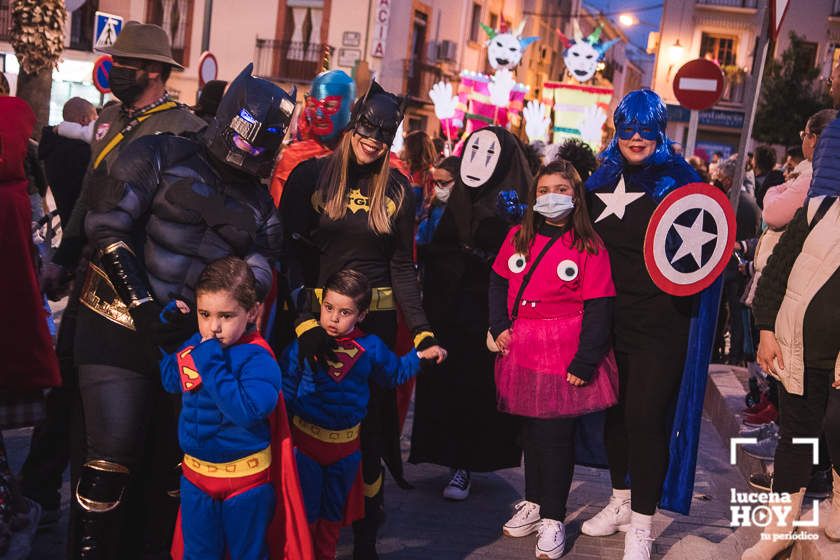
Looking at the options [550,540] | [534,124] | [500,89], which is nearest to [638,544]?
[550,540]

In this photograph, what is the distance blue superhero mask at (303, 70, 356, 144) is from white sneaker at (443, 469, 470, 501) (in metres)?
2.11

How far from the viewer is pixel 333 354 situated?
13.9 ft

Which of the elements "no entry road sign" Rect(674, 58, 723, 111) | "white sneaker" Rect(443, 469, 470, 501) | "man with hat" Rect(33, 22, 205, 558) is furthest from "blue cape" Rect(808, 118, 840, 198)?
"no entry road sign" Rect(674, 58, 723, 111)

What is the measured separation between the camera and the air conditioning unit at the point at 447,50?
3600cm

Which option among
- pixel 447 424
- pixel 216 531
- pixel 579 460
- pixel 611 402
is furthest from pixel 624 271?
pixel 216 531

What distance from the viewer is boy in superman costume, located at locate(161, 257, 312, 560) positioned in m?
3.52

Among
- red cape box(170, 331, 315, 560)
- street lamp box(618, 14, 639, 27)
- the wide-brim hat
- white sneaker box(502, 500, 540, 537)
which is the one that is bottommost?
white sneaker box(502, 500, 540, 537)

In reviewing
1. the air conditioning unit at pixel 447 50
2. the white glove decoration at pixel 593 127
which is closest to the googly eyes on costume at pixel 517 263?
the white glove decoration at pixel 593 127

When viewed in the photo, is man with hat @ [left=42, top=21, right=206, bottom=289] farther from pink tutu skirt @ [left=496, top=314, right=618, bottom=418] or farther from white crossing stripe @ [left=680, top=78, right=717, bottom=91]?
white crossing stripe @ [left=680, top=78, right=717, bottom=91]

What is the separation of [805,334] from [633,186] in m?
1.12

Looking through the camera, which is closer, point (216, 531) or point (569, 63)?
point (216, 531)

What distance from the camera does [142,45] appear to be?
478cm

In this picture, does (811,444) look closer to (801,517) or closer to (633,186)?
(801,517)

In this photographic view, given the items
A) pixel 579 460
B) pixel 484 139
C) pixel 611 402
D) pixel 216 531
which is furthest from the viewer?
pixel 484 139
